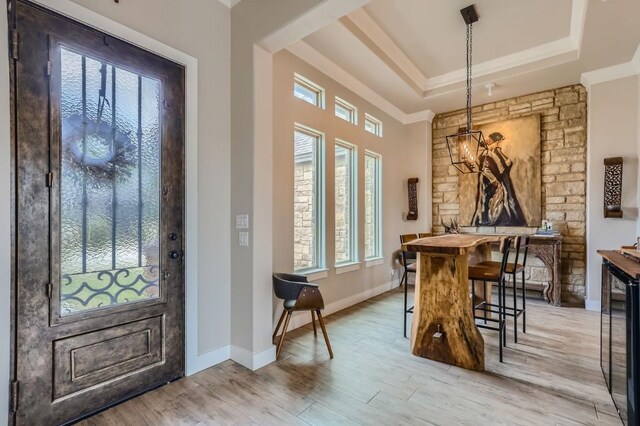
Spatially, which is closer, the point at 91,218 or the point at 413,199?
the point at 91,218

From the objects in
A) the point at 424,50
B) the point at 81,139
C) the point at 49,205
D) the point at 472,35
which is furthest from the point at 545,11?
the point at 49,205

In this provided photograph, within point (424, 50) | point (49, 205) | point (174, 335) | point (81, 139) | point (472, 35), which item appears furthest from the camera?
point (424, 50)

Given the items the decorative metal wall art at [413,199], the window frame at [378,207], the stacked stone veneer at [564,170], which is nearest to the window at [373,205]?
the window frame at [378,207]

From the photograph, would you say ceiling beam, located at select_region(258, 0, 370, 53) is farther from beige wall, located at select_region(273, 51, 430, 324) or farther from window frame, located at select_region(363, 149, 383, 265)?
window frame, located at select_region(363, 149, 383, 265)

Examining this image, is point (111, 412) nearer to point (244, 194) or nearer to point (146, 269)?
point (146, 269)

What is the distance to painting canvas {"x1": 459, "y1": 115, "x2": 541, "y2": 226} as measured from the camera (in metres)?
4.75

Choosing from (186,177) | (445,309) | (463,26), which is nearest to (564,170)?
(463,26)

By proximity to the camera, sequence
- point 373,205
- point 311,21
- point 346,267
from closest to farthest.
Answer: point 311,21, point 346,267, point 373,205

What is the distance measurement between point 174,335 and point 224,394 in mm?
588

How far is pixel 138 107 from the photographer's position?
221cm

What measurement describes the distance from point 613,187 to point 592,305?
157 centimetres

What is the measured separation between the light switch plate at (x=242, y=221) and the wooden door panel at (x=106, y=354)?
91cm

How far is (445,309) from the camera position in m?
2.68

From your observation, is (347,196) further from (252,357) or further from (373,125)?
(252,357)
